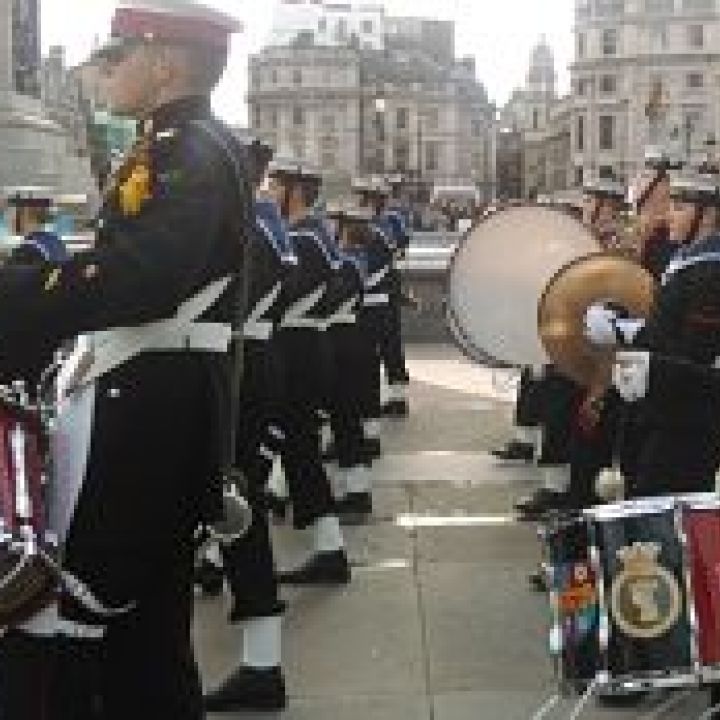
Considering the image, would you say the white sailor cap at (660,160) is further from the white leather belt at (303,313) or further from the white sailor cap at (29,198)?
the white sailor cap at (29,198)

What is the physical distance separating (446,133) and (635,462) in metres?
167

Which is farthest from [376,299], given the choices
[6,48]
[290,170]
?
[6,48]

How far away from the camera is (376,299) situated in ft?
43.2

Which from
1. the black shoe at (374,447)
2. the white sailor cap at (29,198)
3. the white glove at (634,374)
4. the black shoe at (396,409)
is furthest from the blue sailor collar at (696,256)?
the black shoe at (396,409)

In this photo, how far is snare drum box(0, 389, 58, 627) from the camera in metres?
3.71

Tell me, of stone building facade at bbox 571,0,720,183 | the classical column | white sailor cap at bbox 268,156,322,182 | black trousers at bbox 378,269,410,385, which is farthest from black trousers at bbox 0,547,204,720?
stone building facade at bbox 571,0,720,183

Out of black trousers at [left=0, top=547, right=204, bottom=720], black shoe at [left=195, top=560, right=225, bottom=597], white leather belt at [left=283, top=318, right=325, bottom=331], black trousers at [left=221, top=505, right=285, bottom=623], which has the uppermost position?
white leather belt at [left=283, top=318, right=325, bottom=331]

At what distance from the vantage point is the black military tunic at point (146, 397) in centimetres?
387

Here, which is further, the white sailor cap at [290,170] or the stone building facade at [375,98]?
the stone building facade at [375,98]

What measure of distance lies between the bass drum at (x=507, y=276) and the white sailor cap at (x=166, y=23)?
4.46 m

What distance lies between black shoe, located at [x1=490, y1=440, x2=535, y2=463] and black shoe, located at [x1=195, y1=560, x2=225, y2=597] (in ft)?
13.3

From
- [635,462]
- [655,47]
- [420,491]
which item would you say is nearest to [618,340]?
[635,462]

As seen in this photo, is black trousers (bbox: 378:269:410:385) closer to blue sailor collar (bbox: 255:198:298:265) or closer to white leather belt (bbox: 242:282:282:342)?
blue sailor collar (bbox: 255:198:298:265)

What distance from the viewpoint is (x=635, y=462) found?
6324 millimetres
